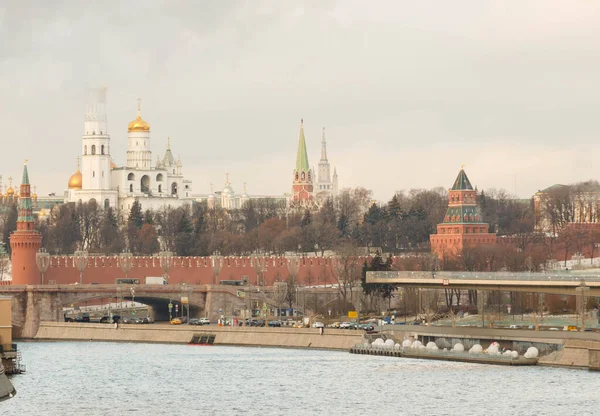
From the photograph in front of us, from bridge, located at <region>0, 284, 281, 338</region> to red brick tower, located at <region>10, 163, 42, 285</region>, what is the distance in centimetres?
971

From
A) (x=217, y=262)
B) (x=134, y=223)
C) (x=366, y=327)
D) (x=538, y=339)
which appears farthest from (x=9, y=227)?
(x=538, y=339)

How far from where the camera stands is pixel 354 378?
229 feet

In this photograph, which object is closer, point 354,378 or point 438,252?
point 354,378

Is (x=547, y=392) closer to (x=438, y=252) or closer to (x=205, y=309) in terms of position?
(x=205, y=309)

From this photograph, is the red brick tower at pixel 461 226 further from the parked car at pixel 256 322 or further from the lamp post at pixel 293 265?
the parked car at pixel 256 322

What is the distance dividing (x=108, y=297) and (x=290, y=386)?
4131 centimetres

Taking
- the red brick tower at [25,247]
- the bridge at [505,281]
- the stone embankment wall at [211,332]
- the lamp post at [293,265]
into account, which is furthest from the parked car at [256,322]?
the red brick tower at [25,247]

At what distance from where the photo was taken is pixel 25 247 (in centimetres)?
11931

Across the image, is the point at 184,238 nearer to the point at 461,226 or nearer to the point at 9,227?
the point at 9,227

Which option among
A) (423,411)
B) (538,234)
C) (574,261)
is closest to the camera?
(423,411)

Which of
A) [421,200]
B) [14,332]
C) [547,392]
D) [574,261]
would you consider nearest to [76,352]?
[14,332]

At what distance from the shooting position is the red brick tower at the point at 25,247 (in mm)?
118312

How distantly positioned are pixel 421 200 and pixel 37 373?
281 ft

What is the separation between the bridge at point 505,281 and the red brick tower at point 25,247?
141ft
